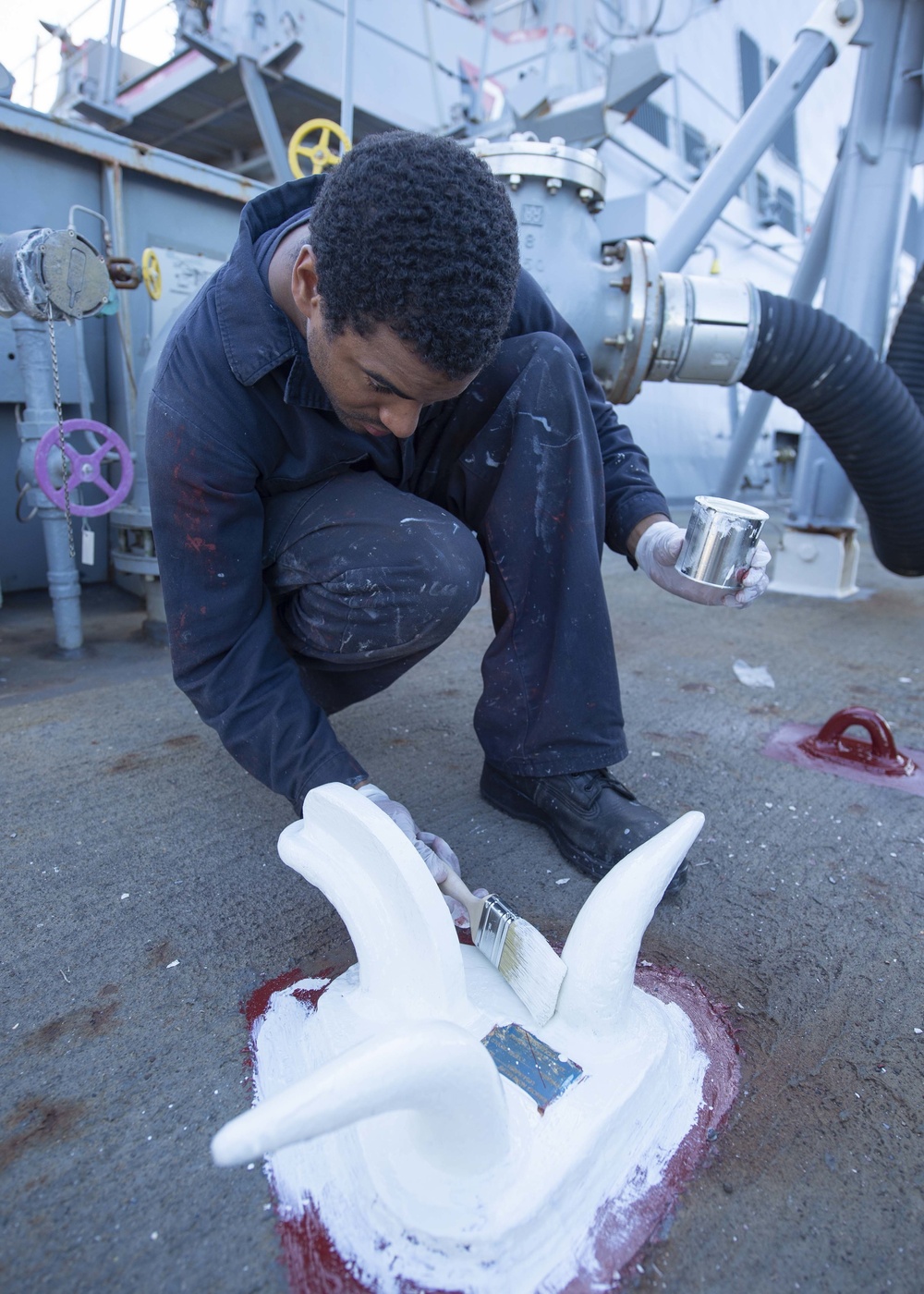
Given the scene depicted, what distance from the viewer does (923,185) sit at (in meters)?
8.38

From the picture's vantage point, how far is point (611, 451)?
4.82 ft

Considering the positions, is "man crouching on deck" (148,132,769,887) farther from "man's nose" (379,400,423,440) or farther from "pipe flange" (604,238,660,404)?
"pipe flange" (604,238,660,404)

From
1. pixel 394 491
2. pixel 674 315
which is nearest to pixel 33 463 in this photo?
pixel 394 491

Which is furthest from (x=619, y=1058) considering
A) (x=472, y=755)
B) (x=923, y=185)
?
(x=923, y=185)

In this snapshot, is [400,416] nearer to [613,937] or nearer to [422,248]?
[422,248]

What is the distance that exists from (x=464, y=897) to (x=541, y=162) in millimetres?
2073

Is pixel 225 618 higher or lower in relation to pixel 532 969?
higher

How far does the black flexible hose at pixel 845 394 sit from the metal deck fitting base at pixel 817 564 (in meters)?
0.66

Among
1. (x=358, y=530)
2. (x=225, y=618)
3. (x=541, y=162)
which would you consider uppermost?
(x=541, y=162)

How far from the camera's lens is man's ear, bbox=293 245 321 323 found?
0.96 m

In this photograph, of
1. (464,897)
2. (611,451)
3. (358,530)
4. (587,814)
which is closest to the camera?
(464,897)

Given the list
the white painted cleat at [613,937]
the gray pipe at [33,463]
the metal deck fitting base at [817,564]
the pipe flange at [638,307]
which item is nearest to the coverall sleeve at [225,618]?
the white painted cleat at [613,937]

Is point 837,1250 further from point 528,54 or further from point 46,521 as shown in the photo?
point 528,54

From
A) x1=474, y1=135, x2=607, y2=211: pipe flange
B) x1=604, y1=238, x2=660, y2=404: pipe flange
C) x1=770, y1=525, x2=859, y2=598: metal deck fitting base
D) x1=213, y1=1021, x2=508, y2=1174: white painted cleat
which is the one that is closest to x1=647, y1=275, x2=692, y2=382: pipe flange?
x1=604, y1=238, x2=660, y2=404: pipe flange
